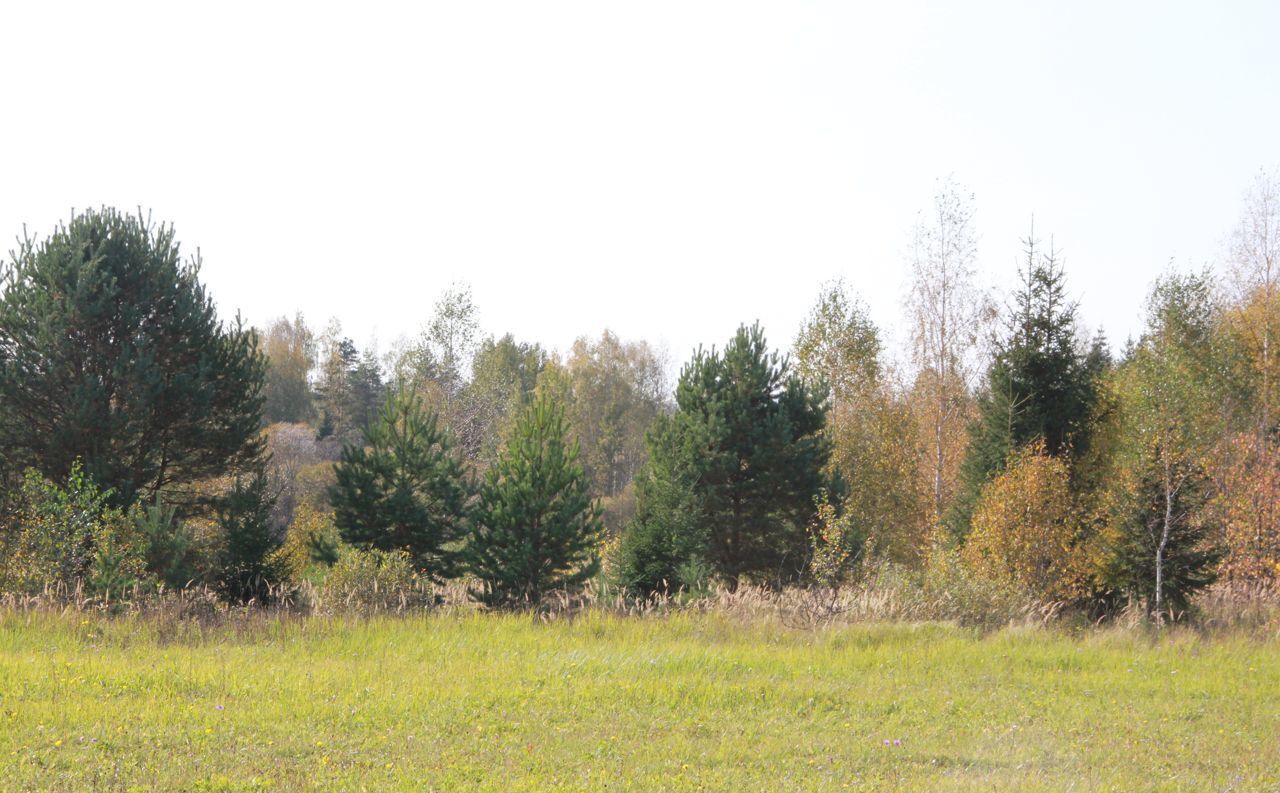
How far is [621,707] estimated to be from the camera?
943 cm

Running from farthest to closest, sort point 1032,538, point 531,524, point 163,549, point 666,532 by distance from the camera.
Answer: point 666,532, point 1032,538, point 531,524, point 163,549

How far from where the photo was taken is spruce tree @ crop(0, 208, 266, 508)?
17.0 meters

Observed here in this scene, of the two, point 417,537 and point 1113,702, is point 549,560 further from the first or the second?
point 1113,702

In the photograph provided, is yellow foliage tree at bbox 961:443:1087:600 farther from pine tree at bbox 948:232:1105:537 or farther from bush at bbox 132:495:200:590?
bush at bbox 132:495:200:590

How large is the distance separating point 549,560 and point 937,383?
16.1 meters

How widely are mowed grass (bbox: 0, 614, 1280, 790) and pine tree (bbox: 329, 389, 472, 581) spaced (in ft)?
12.7

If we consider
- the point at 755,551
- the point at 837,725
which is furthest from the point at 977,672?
the point at 755,551

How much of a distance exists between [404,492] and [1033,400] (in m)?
13.3

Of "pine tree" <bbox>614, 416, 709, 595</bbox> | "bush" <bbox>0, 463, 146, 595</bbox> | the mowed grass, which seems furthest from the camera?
"pine tree" <bbox>614, 416, 709, 595</bbox>

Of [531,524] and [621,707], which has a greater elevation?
[531,524]

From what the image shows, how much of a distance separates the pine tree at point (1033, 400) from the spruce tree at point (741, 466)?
3.45 metres

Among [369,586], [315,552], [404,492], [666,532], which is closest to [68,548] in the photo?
[315,552]

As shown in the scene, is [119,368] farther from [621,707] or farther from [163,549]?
[621,707]

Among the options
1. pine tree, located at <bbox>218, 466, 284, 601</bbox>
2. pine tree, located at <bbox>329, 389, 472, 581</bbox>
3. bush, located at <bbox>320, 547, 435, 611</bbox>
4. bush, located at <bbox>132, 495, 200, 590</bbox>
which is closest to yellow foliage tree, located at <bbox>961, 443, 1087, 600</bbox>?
pine tree, located at <bbox>329, 389, 472, 581</bbox>
